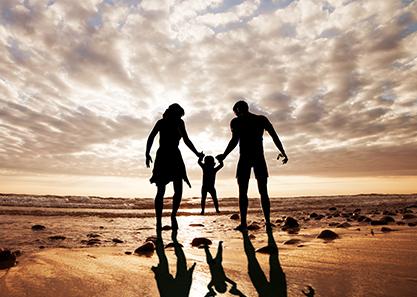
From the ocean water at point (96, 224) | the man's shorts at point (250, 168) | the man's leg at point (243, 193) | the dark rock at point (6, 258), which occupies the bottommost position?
the ocean water at point (96, 224)

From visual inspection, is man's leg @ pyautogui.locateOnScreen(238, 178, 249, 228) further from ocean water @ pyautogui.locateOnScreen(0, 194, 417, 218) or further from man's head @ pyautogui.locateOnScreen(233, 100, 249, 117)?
ocean water @ pyautogui.locateOnScreen(0, 194, 417, 218)

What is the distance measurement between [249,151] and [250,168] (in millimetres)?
302

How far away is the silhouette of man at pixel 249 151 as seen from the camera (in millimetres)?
5203

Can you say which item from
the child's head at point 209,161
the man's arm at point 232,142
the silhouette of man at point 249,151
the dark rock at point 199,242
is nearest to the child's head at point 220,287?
the dark rock at point 199,242

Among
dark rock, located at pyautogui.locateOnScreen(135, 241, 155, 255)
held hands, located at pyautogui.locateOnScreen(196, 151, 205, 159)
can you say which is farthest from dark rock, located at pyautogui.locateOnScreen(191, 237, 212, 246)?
held hands, located at pyautogui.locateOnScreen(196, 151, 205, 159)

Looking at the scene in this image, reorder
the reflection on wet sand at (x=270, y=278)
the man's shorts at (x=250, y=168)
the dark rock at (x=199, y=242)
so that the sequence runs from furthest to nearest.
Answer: the man's shorts at (x=250, y=168), the dark rock at (x=199, y=242), the reflection on wet sand at (x=270, y=278)

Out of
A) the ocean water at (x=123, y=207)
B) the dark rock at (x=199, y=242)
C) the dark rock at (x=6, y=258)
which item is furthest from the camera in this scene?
the ocean water at (x=123, y=207)

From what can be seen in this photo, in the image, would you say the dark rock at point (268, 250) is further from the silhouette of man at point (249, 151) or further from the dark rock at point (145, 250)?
the silhouette of man at point (249, 151)

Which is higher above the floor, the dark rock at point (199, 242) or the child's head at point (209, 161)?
the child's head at point (209, 161)

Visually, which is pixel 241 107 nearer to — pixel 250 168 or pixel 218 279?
pixel 250 168

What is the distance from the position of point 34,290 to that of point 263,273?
61.5 inches

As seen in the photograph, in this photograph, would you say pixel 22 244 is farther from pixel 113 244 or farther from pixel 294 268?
pixel 294 268

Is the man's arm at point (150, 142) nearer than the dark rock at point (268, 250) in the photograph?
No

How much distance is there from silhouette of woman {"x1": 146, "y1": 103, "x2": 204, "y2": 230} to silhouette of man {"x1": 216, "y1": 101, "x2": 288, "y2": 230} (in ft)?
3.36
